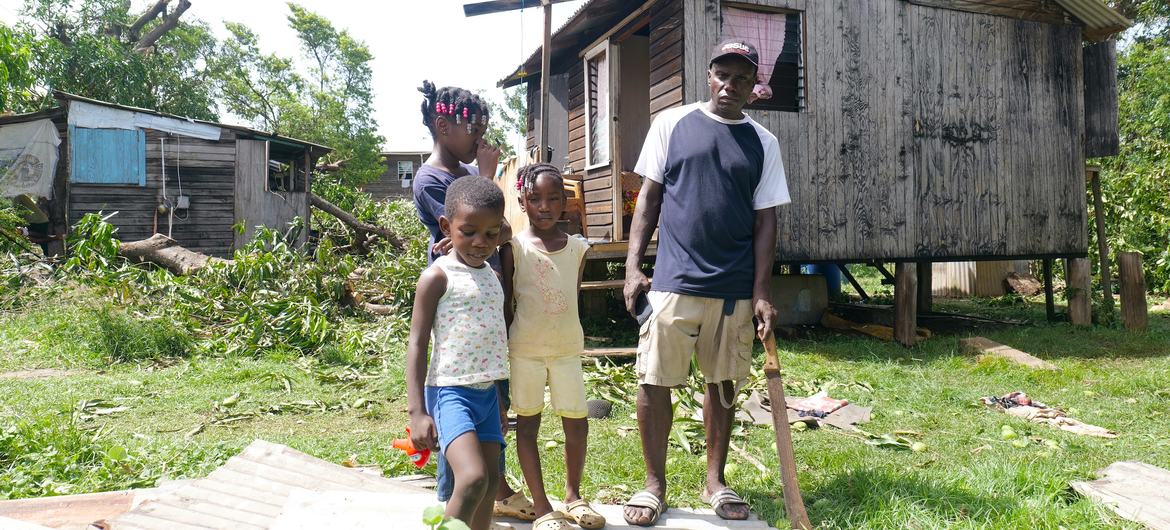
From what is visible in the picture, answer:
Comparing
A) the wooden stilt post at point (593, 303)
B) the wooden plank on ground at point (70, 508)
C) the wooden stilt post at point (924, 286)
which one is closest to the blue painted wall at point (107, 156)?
the wooden stilt post at point (593, 303)

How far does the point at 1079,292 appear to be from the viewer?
31.3ft

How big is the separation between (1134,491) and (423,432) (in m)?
3.08

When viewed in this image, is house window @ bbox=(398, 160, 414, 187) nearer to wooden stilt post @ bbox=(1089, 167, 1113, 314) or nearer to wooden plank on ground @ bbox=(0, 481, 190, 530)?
wooden stilt post @ bbox=(1089, 167, 1113, 314)

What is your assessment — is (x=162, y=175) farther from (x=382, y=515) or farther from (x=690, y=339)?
(x=690, y=339)

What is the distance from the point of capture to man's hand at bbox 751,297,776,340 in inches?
116

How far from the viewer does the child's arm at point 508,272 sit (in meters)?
2.85

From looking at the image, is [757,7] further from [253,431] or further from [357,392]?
[253,431]

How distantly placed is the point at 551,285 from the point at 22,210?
13755 millimetres

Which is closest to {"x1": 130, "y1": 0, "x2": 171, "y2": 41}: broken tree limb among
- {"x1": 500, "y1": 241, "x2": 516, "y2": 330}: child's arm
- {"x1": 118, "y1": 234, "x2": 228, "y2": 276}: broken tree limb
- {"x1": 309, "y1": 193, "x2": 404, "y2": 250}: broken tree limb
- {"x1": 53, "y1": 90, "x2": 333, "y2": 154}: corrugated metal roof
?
{"x1": 53, "y1": 90, "x2": 333, "y2": 154}: corrugated metal roof

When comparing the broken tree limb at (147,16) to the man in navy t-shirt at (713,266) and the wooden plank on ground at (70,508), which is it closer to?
the wooden plank on ground at (70,508)

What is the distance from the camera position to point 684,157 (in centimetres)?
307

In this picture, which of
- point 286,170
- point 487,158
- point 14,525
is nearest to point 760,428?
point 487,158

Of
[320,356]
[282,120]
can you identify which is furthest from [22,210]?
[282,120]

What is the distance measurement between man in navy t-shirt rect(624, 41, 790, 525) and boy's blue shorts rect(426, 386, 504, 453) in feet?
2.60
